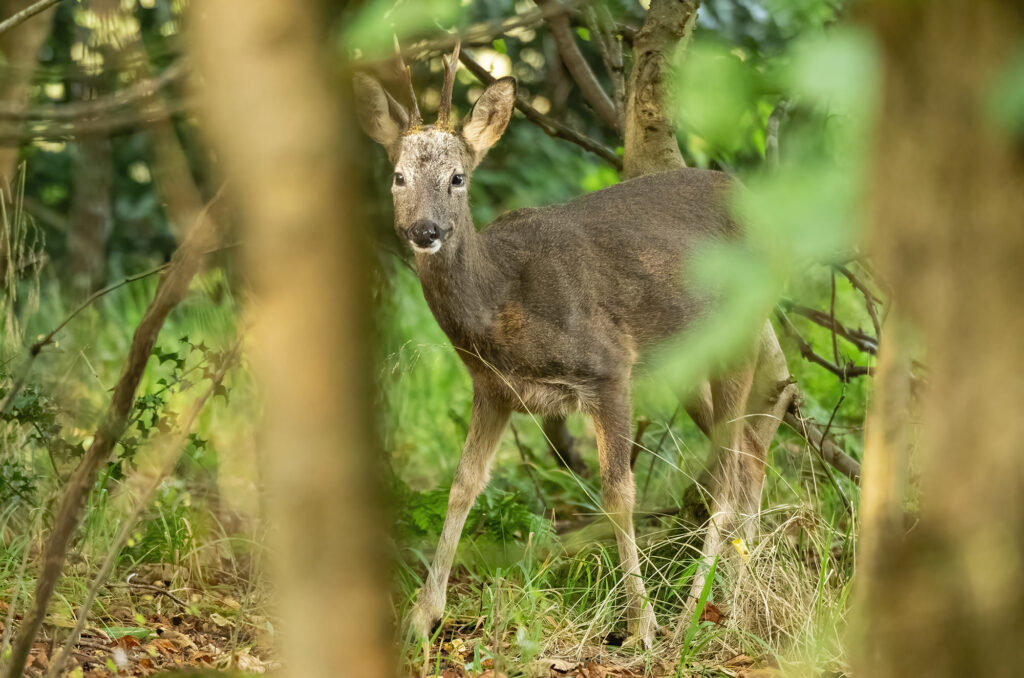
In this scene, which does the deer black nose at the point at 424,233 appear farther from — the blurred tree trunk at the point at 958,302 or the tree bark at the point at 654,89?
the blurred tree trunk at the point at 958,302

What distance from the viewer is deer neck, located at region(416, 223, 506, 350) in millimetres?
5312

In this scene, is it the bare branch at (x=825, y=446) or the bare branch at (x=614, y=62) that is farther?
the bare branch at (x=614, y=62)

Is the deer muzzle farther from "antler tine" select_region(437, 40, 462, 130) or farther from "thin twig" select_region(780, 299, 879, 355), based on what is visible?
"thin twig" select_region(780, 299, 879, 355)

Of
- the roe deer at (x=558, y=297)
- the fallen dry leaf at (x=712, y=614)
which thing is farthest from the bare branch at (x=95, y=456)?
the fallen dry leaf at (x=712, y=614)

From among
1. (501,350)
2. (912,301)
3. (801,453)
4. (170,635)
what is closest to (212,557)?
(170,635)

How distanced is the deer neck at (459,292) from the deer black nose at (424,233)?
200 mm

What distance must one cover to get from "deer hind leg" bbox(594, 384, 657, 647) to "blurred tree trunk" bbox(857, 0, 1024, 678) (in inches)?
150

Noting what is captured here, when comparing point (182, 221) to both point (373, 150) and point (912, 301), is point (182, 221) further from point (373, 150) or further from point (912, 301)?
point (373, 150)

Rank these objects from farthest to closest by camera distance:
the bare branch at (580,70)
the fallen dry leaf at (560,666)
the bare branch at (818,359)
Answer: the bare branch at (580,70)
the bare branch at (818,359)
the fallen dry leaf at (560,666)

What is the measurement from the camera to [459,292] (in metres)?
5.31

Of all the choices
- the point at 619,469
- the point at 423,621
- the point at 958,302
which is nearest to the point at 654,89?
the point at 619,469

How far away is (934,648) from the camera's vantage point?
1255 millimetres

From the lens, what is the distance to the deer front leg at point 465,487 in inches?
202

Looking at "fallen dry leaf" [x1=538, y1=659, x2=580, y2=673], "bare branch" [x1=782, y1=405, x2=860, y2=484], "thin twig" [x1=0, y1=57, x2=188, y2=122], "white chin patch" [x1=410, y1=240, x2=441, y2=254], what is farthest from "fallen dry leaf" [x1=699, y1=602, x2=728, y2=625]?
"thin twig" [x1=0, y1=57, x2=188, y2=122]
